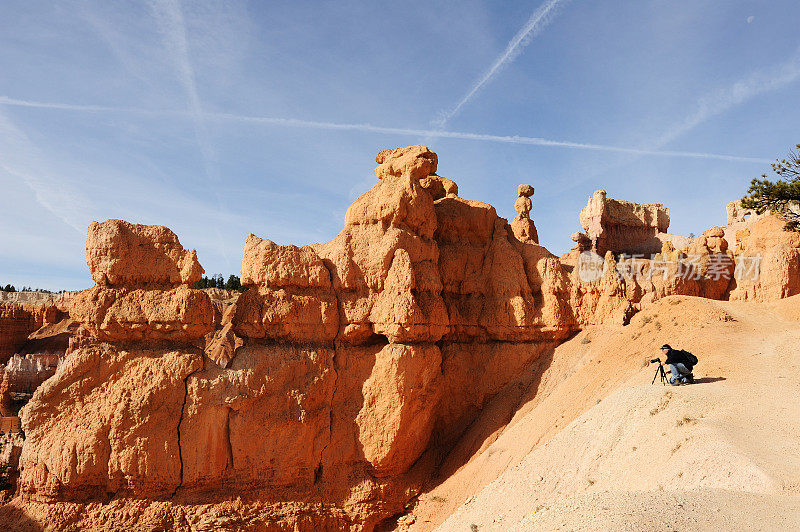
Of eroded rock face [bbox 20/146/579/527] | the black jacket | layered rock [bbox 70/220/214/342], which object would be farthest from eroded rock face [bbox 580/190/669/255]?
layered rock [bbox 70/220/214/342]

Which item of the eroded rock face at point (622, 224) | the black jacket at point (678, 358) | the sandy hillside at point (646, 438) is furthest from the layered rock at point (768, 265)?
the eroded rock face at point (622, 224)

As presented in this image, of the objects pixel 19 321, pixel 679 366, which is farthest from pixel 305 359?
pixel 19 321

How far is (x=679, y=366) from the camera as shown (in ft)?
46.0

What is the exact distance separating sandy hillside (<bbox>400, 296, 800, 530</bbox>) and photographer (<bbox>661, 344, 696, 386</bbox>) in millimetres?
438

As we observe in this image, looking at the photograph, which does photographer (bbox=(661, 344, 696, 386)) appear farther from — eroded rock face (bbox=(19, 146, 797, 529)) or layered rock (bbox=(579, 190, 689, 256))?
layered rock (bbox=(579, 190, 689, 256))

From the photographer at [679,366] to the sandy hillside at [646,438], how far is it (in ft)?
1.44

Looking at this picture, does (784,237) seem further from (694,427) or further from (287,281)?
(287,281)

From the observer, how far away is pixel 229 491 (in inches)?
669

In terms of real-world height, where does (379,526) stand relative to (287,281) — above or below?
below

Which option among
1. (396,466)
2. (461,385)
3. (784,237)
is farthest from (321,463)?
(784,237)

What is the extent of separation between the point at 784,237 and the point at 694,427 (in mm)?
15234

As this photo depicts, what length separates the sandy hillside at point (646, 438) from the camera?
26.3 ft

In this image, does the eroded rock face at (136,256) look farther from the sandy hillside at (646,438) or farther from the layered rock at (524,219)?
the layered rock at (524,219)

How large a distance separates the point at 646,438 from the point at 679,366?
117 inches
